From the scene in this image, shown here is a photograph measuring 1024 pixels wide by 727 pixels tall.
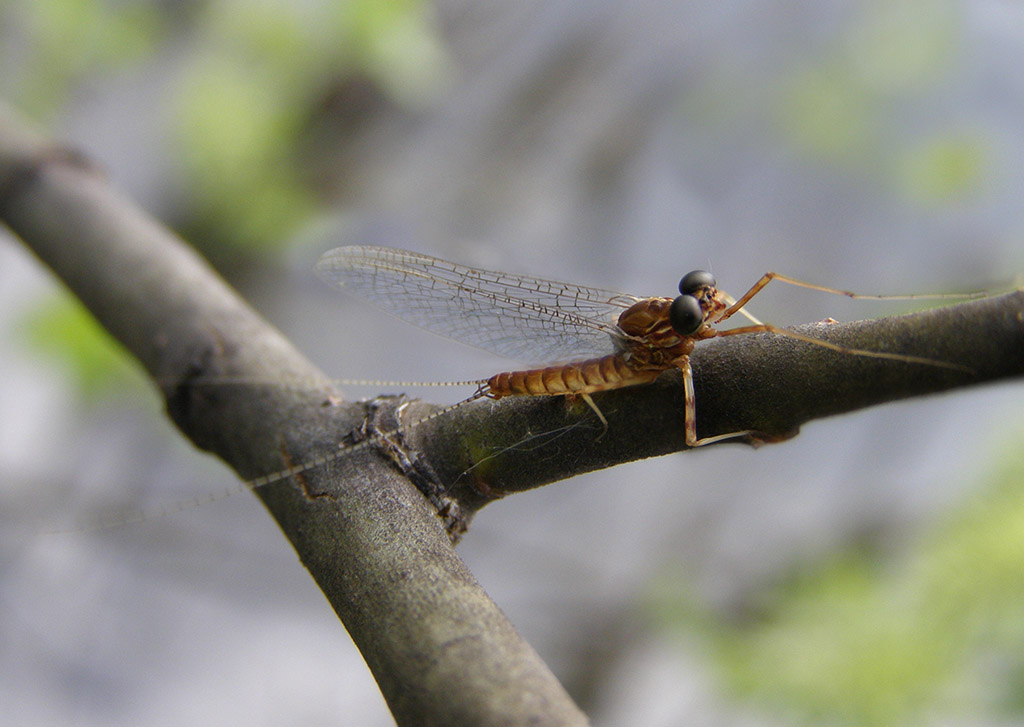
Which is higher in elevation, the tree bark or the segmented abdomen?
the segmented abdomen

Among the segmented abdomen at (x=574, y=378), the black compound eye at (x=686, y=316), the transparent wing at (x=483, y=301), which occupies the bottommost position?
the segmented abdomen at (x=574, y=378)

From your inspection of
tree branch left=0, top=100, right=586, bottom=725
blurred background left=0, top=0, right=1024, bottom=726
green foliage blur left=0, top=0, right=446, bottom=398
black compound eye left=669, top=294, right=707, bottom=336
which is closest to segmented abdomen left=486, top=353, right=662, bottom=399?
black compound eye left=669, top=294, right=707, bottom=336

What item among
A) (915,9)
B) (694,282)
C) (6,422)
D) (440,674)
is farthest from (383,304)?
(6,422)

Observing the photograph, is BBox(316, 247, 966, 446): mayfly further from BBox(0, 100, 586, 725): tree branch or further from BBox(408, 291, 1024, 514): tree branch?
BBox(0, 100, 586, 725): tree branch

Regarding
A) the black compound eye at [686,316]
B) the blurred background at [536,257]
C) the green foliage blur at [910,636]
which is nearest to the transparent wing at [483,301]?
the black compound eye at [686,316]

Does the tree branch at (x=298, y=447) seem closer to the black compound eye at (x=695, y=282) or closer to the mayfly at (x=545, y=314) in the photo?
the mayfly at (x=545, y=314)

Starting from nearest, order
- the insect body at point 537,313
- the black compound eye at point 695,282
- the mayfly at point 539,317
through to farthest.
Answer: the mayfly at point 539,317
the insect body at point 537,313
the black compound eye at point 695,282

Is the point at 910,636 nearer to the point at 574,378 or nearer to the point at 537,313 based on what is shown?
the point at 537,313
